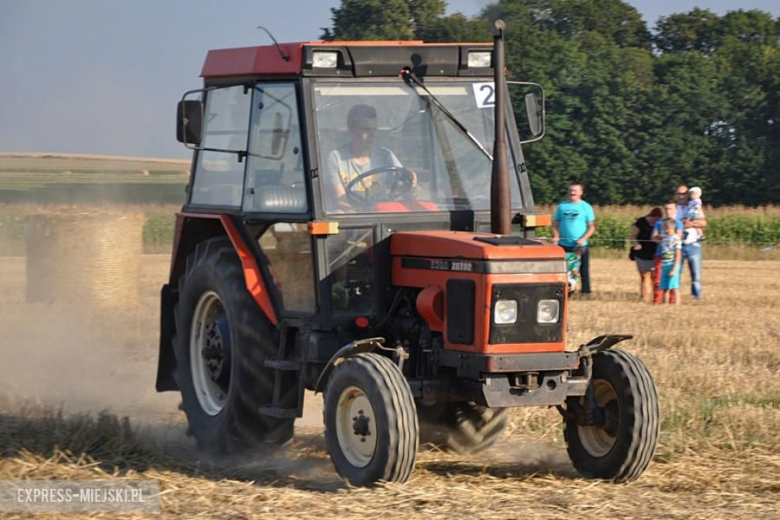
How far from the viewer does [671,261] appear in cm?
1503

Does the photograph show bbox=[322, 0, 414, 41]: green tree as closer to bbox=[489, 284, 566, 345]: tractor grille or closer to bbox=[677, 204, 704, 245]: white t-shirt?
bbox=[677, 204, 704, 245]: white t-shirt

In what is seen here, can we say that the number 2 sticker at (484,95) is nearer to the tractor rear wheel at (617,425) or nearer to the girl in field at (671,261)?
the tractor rear wheel at (617,425)

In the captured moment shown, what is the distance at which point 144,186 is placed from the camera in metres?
20.6

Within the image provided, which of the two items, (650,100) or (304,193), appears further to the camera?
(650,100)

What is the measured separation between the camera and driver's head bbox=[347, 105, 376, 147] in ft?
22.0

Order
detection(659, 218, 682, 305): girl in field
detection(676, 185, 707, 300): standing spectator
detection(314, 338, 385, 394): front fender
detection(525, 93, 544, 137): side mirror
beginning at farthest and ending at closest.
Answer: detection(676, 185, 707, 300): standing spectator → detection(659, 218, 682, 305): girl in field → detection(525, 93, 544, 137): side mirror → detection(314, 338, 385, 394): front fender

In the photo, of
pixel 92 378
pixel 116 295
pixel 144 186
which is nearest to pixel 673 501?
pixel 92 378

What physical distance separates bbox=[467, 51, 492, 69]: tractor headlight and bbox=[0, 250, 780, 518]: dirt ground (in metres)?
2.18

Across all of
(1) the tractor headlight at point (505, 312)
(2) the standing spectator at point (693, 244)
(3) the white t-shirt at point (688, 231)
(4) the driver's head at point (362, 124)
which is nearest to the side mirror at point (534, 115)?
(4) the driver's head at point (362, 124)

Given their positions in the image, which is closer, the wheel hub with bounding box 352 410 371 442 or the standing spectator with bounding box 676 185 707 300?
the wheel hub with bounding box 352 410 371 442

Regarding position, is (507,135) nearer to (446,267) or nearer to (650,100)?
(446,267)

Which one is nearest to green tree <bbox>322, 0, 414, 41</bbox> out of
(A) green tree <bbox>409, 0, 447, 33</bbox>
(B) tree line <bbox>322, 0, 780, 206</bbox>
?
(A) green tree <bbox>409, 0, 447, 33</bbox>

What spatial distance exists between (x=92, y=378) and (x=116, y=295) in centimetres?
488

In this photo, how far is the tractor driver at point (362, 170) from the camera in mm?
6578
